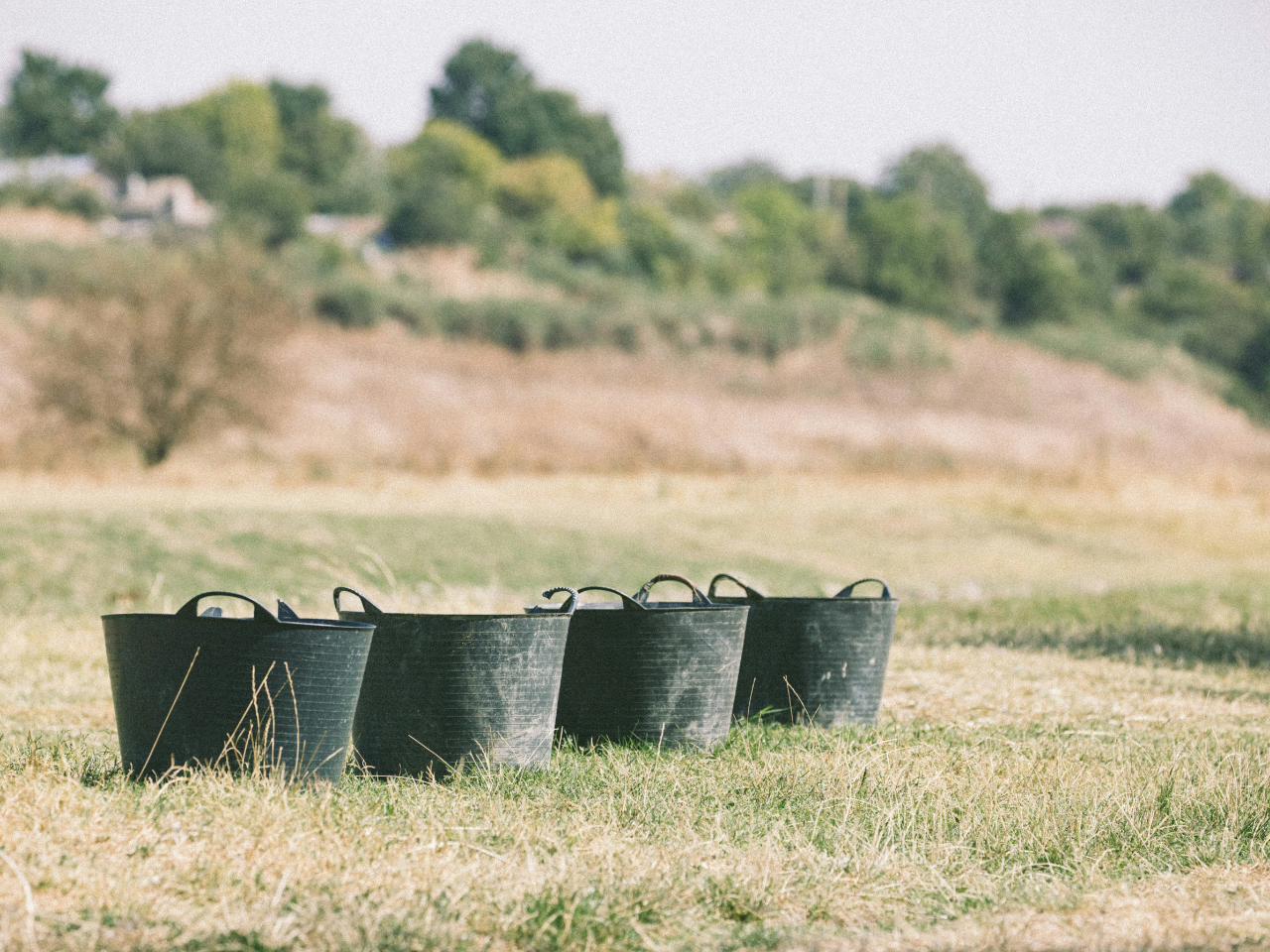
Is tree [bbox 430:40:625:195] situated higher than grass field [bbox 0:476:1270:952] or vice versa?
tree [bbox 430:40:625:195]

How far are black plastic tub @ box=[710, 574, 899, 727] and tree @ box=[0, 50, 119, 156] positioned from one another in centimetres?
9370

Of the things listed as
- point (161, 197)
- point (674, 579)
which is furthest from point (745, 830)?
point (161, 197)

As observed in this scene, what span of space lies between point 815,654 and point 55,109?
316 feet

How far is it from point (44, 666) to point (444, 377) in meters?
27.8

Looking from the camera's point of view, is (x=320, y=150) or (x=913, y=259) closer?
(x=913, y=259)

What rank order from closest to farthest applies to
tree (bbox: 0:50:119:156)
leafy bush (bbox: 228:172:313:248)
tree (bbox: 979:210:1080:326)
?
leafy bush (bbox: 228:172:313:248)
tree (bbox: 979:210:1080:326)
tree (bbox: 0:50:119:156)

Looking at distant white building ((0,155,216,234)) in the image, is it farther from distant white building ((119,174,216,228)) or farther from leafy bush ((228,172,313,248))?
leafy bush ((228,172,313,248))

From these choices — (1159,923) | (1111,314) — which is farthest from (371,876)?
(1111,314)

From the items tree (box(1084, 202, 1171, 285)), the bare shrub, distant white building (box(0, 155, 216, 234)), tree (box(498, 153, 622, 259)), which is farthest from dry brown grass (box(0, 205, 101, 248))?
tree (box(1084, 202, 1171, 285))

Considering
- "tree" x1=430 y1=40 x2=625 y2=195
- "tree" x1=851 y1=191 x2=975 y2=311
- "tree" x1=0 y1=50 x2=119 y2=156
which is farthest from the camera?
"tree" x1=0 y1=50 x2=119 y2=156

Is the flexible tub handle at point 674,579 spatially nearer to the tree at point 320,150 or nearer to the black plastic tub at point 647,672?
the black plastic tub at point 647,672

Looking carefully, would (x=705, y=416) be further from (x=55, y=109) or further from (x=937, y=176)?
(x=937, y=176)

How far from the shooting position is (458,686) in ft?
18.4

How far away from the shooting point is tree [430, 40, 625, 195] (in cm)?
8525
